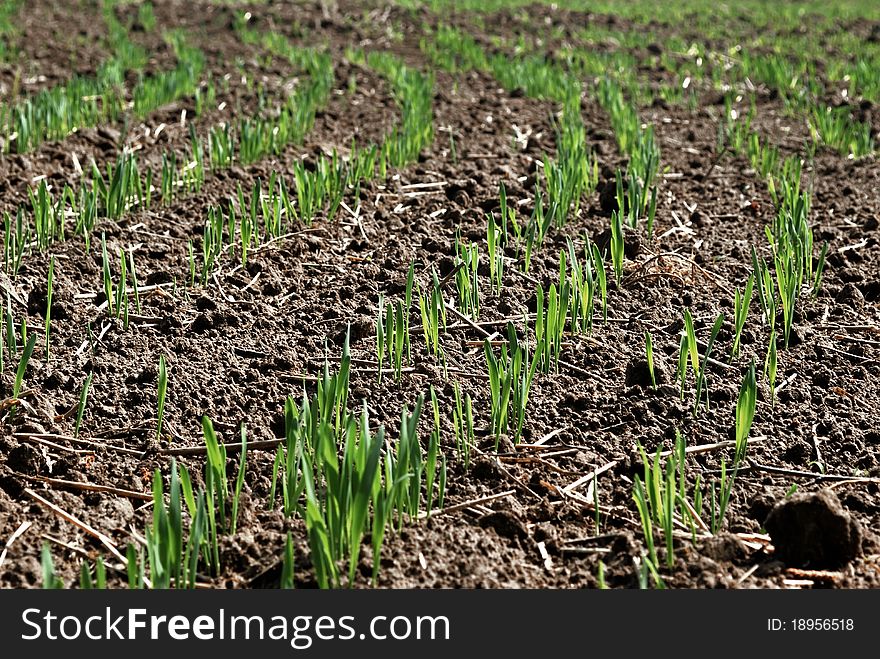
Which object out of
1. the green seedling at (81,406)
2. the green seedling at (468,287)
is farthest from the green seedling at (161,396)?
the green seedling at (468,287)

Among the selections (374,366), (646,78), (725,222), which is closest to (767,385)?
(374,366)

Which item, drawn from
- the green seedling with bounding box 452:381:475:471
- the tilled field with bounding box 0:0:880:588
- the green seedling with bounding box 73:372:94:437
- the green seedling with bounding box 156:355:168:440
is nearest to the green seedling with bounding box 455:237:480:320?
the tilled field with bounding box 0:0:880:588

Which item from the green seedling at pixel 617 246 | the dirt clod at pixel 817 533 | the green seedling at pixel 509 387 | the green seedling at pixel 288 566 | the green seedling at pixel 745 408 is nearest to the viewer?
the green seedling at pixel 288 566

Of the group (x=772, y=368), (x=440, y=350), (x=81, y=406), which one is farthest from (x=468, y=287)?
(x=81, y=406)

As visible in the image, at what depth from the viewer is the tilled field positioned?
6.71 feet

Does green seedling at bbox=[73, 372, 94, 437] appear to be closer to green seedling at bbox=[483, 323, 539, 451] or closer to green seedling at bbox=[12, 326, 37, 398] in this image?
green seedling at bbox=[12, 326, 37, 398]

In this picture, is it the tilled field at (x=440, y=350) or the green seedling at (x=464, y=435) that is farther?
the green seedling at (x=464, y=435)

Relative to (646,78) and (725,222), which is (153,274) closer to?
(725,222)

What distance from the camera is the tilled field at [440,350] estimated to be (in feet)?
6.71

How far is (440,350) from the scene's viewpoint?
293 centimetres

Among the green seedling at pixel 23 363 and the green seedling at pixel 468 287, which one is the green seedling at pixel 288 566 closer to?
the green seedling at pixel 23 363

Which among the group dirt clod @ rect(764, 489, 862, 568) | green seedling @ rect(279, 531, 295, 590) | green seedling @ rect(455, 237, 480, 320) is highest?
green seedling @ rect(455, 237, 480, 320)

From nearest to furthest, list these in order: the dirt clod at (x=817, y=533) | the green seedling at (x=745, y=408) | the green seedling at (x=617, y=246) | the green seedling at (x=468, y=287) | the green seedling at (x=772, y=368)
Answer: the dirt clod at (x=817, y=533)
the green seedling at (x=745, y=408)
the green seedling at (x=772, y=368)
the green seedling at (x=468, y=287)
the green seedling at (x=617, y=246)

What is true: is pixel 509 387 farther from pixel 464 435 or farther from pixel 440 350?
pixel 440 350
